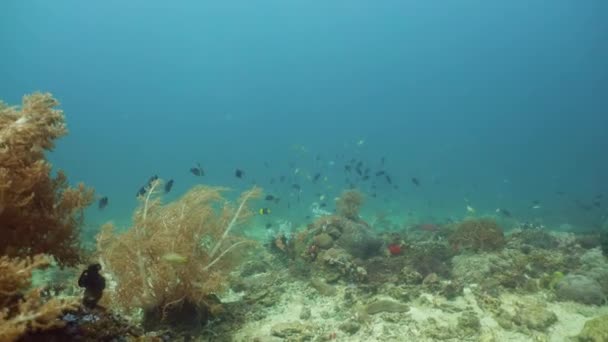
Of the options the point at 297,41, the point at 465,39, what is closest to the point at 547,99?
the point at 465,39

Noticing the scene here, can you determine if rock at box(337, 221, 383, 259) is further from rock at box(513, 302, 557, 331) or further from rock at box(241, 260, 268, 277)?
rock at box(513, 302, 557, 331)

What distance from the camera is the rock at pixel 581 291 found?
7.89m

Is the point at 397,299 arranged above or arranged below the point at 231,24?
below

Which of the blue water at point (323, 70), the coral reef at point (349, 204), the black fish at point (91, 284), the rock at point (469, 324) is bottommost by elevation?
the rock at point (469, 324)

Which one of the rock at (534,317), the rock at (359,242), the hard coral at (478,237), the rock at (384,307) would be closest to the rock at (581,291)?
the rock at (534,317)

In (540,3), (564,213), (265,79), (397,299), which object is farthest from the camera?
(265,79)

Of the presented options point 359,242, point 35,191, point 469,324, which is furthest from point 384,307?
point 35,191

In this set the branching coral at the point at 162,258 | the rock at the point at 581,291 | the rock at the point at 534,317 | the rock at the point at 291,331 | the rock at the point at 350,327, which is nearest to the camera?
the branching coral at the point at 162,258

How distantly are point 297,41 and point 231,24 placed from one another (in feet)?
107

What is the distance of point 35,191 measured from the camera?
388cm

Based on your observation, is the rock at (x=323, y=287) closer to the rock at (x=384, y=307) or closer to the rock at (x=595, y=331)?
the rock at (x=384, y=307)

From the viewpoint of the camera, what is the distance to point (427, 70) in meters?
182

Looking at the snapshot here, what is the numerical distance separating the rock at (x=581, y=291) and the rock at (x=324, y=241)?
564 centimetres

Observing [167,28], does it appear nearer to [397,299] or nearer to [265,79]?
[265,79]
